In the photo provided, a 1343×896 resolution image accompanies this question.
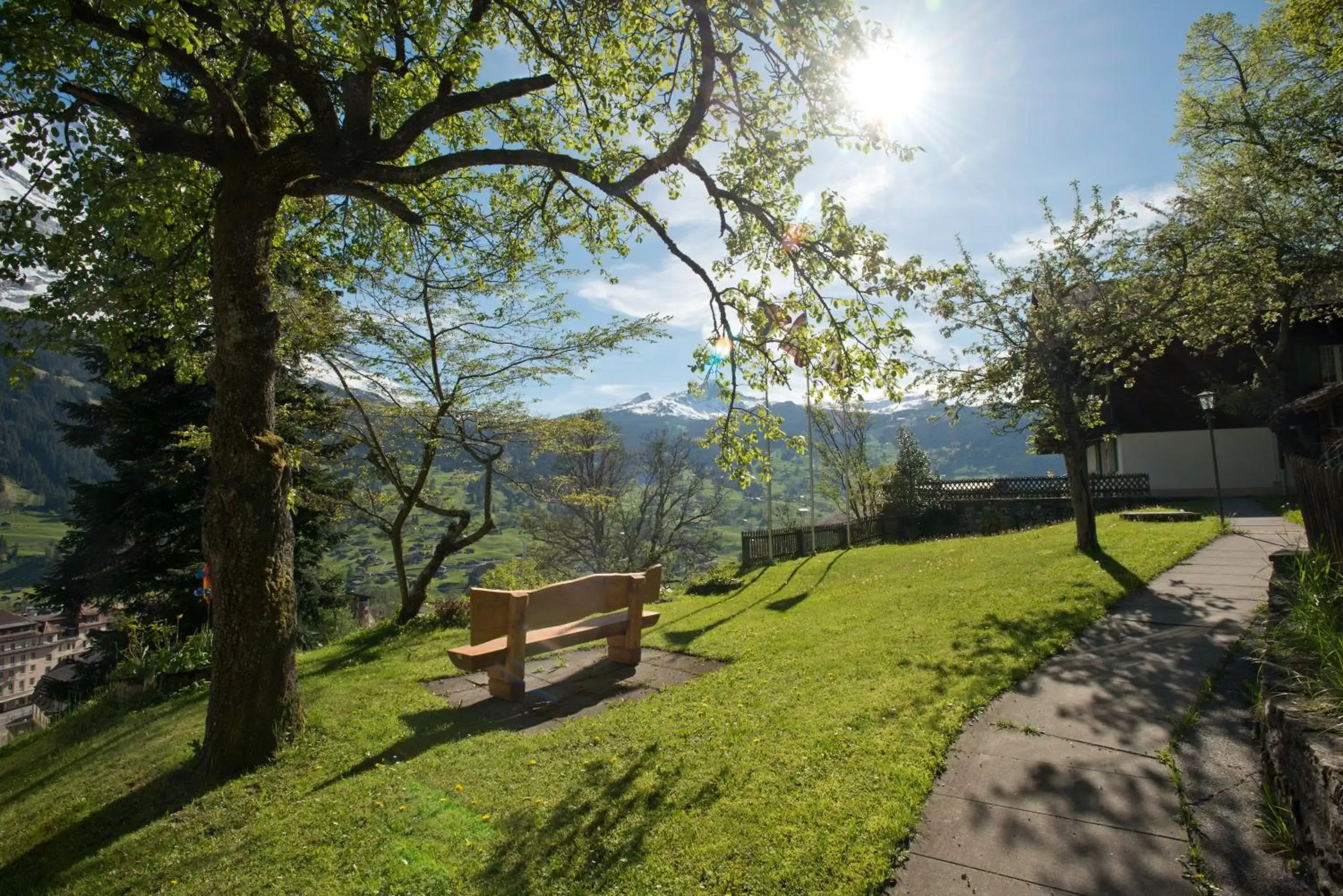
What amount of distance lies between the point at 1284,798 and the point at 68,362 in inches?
10251

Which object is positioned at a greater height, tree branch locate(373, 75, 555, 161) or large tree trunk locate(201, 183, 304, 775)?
tree branch locate(373, 75, 555, 161)

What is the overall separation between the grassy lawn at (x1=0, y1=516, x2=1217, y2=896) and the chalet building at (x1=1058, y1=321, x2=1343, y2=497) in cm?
2319

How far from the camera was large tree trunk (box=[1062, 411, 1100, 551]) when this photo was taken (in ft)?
37.2

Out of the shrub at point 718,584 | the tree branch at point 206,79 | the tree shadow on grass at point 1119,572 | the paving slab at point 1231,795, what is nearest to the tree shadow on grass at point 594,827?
the paving slab at point 1231,795

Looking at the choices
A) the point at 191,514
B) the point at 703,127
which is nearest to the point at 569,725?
the point at 703,127

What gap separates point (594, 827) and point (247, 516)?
353 centimetres

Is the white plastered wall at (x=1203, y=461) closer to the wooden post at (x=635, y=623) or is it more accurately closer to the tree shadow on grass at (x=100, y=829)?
the wooden post at (x=635, y=623)

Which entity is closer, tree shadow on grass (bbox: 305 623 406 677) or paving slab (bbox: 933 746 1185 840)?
paving slab (bbox: 933 746 1185 840)

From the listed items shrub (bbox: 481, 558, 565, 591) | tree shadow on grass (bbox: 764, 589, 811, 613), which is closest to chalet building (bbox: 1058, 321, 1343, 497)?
tree shadow on grass (bbox: 764, 589, 811, 613)

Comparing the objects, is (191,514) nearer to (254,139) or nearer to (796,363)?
(254,139)

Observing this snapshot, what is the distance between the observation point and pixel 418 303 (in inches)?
480

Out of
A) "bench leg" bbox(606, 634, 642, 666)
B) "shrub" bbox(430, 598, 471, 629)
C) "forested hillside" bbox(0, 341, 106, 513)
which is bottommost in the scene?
"shrub" bbox(430, 598, 471, 629)

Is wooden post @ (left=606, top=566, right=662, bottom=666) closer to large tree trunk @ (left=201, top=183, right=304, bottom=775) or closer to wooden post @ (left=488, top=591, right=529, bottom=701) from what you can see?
wooden post @ (left=488, top=591, right=529, bottom=701)

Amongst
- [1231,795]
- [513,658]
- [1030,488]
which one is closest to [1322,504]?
[1231,795]
